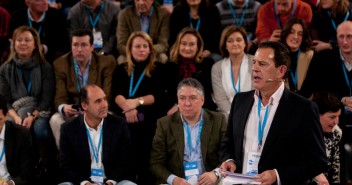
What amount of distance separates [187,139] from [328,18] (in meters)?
2.34

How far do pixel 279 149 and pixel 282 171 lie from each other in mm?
122

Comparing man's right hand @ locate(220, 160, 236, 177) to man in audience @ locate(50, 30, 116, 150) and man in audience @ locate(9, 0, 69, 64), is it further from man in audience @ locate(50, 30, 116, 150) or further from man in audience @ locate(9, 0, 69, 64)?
man in audience @ locate(9, 0, 69, 64)

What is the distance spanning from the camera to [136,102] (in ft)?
17.6

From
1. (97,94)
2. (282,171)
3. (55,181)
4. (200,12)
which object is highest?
(200,12)

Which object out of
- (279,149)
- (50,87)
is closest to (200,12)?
(50,87)

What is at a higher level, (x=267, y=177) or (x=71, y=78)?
(x=71, y=78)

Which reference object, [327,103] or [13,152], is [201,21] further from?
[13,152]

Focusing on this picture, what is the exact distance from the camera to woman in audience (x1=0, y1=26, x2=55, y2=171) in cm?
550

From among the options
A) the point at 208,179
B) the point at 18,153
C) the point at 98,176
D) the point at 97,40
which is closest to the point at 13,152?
the point at 18,153

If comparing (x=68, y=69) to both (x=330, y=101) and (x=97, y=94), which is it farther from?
(x=330, y=101)

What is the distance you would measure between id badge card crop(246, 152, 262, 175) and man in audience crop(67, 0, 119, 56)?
10.7 ft

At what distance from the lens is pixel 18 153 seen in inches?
181

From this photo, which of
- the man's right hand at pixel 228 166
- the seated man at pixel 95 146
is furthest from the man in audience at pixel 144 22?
the man's right hand at pixel 228 166

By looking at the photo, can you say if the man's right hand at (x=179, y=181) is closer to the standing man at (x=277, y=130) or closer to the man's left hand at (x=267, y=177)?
the standing man at (x=277, y=130)
